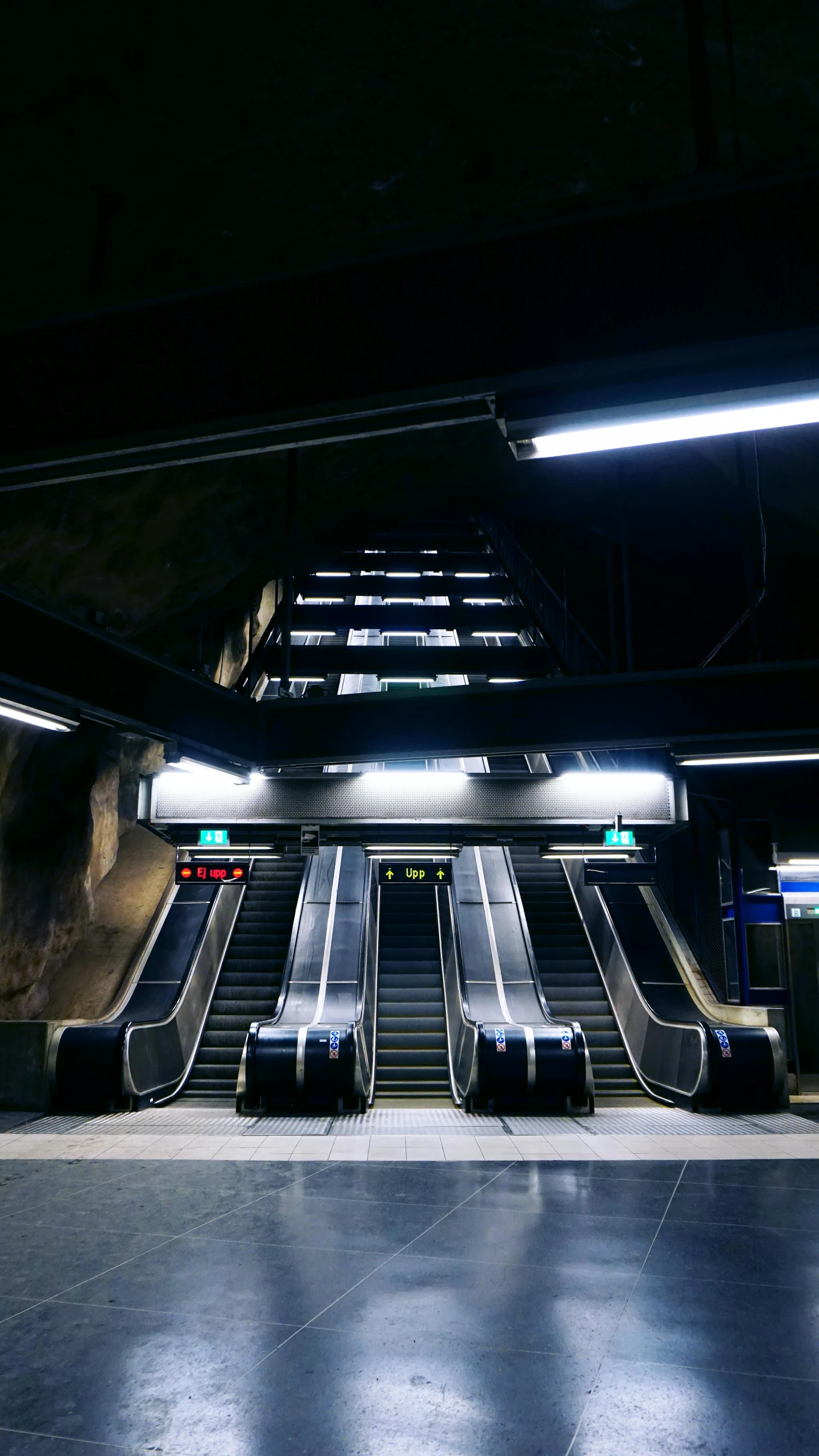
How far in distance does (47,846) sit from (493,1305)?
10.1m

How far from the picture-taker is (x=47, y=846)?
12695 millimetres

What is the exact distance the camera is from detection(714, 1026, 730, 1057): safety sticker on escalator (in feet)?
34.5

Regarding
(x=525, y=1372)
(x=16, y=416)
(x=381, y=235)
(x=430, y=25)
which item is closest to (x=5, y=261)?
(x=430, y=25)

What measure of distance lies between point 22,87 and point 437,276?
11.5 feet

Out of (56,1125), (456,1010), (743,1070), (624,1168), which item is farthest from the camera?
(456,1010)

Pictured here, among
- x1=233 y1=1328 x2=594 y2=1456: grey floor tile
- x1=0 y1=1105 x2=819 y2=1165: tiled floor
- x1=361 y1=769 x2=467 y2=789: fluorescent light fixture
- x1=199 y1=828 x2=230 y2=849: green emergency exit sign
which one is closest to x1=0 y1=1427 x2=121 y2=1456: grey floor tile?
x1=233 y1=1328 x2=594 y2=1456: grey floor tile

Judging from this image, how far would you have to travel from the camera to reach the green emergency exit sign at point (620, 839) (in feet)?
34.1

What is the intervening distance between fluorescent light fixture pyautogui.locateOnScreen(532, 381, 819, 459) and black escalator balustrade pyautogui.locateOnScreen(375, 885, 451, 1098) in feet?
34.1

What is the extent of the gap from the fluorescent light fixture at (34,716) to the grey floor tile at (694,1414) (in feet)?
14.2

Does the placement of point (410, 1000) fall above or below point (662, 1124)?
above

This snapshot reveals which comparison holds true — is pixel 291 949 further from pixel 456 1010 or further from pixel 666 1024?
pixel 666 1024

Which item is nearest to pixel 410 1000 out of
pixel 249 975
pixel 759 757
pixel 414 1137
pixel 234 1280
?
pixel 249 975

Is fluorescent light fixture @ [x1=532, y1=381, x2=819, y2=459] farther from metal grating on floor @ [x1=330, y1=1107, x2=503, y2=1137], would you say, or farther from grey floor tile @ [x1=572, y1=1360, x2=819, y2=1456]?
metal grating on floor @ [x1=330, y1=1107, x2=503, y2=1137]

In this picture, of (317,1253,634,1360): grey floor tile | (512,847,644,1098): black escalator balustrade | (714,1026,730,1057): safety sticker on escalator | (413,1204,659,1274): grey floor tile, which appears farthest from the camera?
(512,847,644,1098): black escalator balustrade
